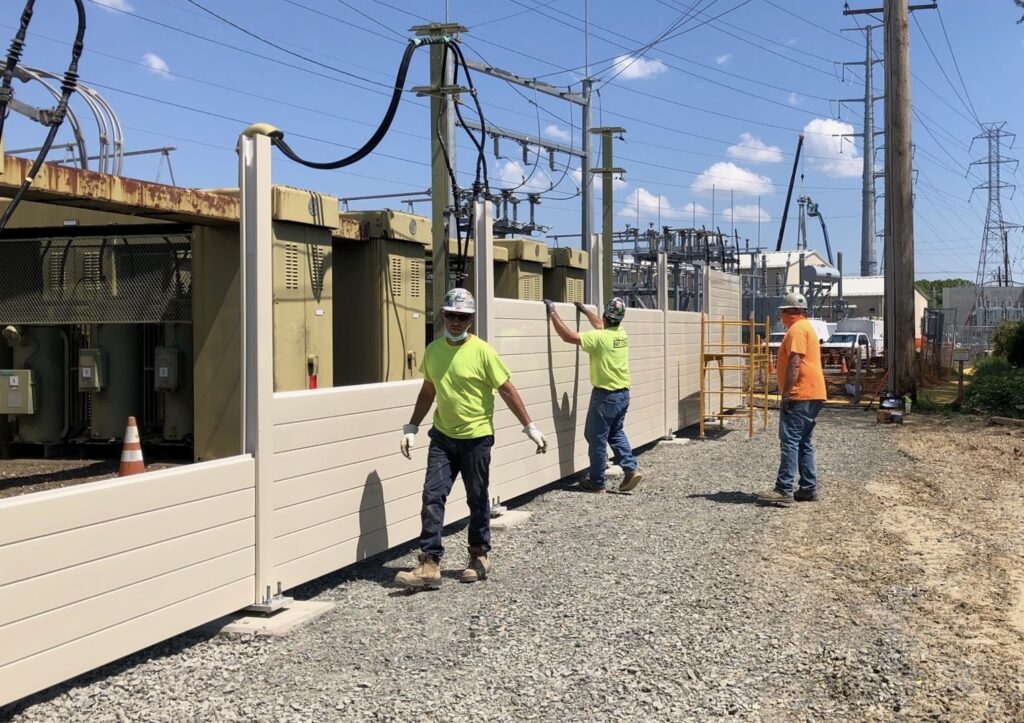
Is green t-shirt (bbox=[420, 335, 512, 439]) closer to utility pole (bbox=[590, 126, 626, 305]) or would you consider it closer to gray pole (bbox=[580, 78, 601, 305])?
utility pole (bbox=[590, 126, 626, 305])

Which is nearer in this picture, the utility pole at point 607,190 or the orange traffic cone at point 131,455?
the orange traffic cone at point 131,455

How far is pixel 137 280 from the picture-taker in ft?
33.5

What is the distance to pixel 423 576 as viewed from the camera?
6422 millimetres

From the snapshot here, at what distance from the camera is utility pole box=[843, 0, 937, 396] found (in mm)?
19906

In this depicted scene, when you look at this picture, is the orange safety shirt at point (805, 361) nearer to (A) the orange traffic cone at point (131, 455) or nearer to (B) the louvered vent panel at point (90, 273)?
(A) the orange traffic cone at point (131, 455)

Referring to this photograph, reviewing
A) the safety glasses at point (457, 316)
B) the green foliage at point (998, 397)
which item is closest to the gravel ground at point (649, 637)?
the safety glasses at point (457, 316)

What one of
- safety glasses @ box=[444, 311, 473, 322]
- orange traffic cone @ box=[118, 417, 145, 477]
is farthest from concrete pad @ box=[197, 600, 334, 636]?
orange traffic cone @ box=[118, 417, 145, 477]

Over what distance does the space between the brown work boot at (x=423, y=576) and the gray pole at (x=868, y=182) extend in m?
53.4

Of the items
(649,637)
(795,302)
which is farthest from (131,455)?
(795,302)

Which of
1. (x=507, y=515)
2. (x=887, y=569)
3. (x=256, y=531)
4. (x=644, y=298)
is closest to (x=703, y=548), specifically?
(x=887, y=569)

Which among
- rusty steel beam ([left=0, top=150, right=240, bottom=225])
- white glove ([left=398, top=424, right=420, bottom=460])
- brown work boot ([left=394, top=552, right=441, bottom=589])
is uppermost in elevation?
rusty steel beam ([left=0, top=150, right=240, bottom=225])

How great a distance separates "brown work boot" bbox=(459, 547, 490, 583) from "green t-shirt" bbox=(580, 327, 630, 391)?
12.7 feet

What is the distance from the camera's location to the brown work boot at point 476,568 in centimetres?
670

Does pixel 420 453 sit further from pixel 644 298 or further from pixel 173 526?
pixel 644 298
